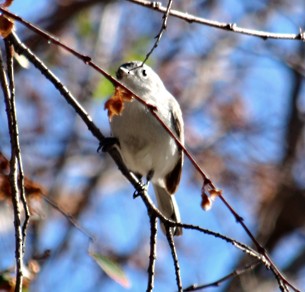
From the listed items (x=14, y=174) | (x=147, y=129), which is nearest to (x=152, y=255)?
(x=14, y=174)

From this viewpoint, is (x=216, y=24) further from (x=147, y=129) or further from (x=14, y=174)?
(x=147, y=129)

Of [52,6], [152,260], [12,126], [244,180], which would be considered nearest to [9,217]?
[12,126]

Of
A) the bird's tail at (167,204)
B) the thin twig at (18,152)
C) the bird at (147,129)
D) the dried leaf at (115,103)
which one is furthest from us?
the bird's tail at (167,204)

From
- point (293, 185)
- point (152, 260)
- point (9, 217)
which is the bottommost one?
point (152, 260)

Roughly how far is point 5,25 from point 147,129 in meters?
1.45

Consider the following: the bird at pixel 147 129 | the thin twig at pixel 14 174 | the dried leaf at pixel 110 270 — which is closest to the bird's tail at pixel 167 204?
the bird at pixel 147 129

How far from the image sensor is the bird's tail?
338 centimetres

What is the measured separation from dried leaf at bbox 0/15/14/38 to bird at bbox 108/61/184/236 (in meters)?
1.25

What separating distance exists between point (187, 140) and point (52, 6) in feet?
5.02

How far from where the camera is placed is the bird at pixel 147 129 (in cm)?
301

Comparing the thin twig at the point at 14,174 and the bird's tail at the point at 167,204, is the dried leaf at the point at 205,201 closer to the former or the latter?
the thin twig at the point at 14,174

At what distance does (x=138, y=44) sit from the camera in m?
5.07

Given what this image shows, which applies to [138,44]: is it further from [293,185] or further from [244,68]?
[244,68]

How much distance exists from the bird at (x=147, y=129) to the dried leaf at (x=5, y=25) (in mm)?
1254
